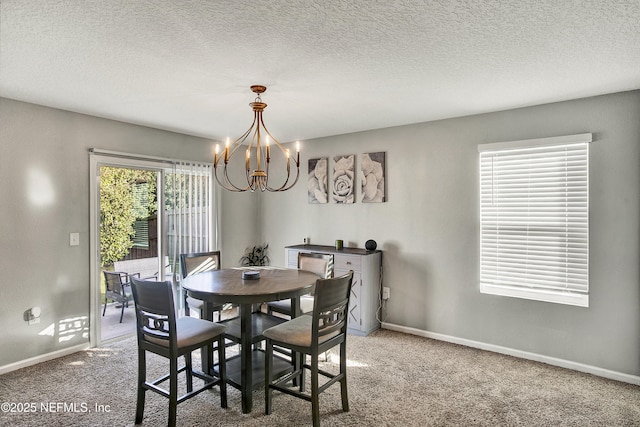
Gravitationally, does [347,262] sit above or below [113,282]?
above

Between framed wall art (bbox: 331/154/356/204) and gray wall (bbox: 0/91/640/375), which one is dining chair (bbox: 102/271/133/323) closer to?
gray wall (bbox: 0/91/640/375)

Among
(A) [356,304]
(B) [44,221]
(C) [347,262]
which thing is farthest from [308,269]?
(B) [44,221]

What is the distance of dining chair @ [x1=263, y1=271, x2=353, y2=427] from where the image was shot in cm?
229

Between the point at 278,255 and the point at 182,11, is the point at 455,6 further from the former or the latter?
the point at 278,255

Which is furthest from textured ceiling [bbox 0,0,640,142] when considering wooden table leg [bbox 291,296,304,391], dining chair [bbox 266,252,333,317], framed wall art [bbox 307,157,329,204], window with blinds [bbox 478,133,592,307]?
wooden table leg [bbox 291,296,304,391]

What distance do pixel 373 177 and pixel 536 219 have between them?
1.81 meters

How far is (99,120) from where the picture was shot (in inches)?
148

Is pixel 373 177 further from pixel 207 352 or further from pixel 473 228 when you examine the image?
pixel 207 352

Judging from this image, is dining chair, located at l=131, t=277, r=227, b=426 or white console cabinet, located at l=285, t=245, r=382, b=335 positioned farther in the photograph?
white console cabinet, located at l=285, t=245, r=382, b=335

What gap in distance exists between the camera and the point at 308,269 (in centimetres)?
362

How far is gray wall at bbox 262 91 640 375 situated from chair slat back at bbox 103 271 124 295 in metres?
2.24

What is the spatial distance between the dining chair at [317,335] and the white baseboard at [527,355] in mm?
1802

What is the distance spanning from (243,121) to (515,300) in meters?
3.40

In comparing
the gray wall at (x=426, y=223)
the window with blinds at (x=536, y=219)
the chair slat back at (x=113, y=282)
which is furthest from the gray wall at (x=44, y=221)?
the window with blinds at (x=536, y=219)
